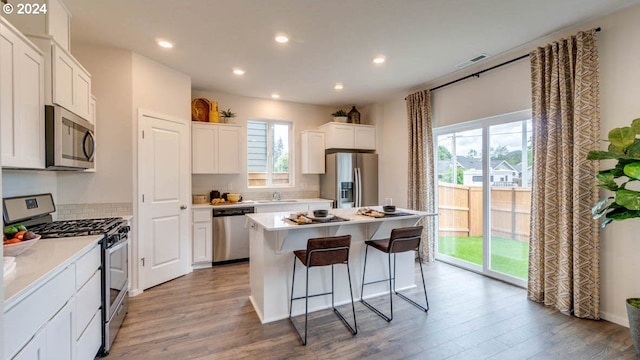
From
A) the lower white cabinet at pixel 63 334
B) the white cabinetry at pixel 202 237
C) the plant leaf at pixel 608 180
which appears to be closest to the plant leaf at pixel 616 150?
the plant leaf at pixel 608 180

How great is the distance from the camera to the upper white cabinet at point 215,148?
4.54 meters

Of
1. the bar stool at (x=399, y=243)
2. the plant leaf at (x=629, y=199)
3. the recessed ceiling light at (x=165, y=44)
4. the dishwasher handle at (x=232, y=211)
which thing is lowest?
the bar stool at (x=399, y=243)

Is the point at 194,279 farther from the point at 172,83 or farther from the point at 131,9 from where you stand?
the point at 131,9

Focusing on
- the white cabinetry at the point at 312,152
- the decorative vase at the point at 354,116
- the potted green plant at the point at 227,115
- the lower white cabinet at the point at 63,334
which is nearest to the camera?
the lower white cabinet at the point at 63,334

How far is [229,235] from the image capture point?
4.51m

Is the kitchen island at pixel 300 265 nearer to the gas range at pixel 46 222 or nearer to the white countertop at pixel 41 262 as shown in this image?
the gas range at pixel 46 222

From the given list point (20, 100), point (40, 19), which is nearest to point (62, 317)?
point (20, 100)

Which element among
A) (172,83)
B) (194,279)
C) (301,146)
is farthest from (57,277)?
(301,146)

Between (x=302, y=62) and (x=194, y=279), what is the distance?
322 cm

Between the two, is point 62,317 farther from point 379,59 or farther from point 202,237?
point 379,59

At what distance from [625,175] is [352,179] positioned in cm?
366

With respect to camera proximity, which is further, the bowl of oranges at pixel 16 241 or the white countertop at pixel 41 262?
the bowl of oranges at pixel 16 241

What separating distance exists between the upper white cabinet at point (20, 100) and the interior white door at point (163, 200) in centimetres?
146

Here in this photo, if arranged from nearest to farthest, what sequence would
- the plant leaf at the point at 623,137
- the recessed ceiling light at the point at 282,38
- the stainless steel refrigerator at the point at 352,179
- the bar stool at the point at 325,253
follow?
the plant leaf at the point at 623,137 → the bar stool at the point at 325,253 → the recessed ceiling light at the point at 282,38 → the stainless steel refrigerator at the point at 352,179
